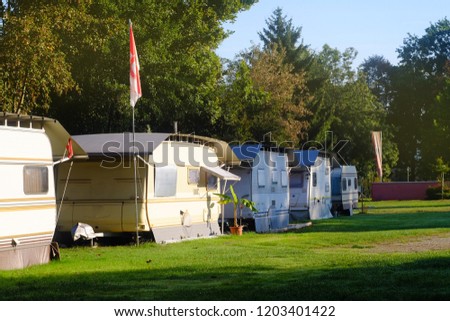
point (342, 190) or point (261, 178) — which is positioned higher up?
point (261, 178)

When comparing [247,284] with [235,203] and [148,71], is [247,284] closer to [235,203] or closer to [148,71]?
[235,203]

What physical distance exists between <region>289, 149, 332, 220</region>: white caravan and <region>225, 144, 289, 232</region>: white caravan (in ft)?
9.26

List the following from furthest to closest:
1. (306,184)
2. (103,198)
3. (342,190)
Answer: (342,190) < (306,184) < (103,198)

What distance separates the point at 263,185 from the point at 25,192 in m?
13.7

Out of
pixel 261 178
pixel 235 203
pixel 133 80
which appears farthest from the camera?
pixel 261 178

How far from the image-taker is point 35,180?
15430 mm

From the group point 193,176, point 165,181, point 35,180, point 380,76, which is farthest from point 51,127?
point 380,76

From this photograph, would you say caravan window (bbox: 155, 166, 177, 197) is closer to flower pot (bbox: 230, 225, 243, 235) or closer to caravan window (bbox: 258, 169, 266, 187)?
flower pot (bbox: 230, 225, 243, 235)

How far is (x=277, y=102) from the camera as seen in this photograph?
5156 centimetres

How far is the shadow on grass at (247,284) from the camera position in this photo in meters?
10.8

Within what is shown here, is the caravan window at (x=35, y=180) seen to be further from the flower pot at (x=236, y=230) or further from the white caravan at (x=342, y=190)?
the white caravan at (x=342, y=190)

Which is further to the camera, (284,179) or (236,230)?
(284,179)

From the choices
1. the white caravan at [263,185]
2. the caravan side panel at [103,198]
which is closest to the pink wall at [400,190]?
the white caravan at [263,185]
